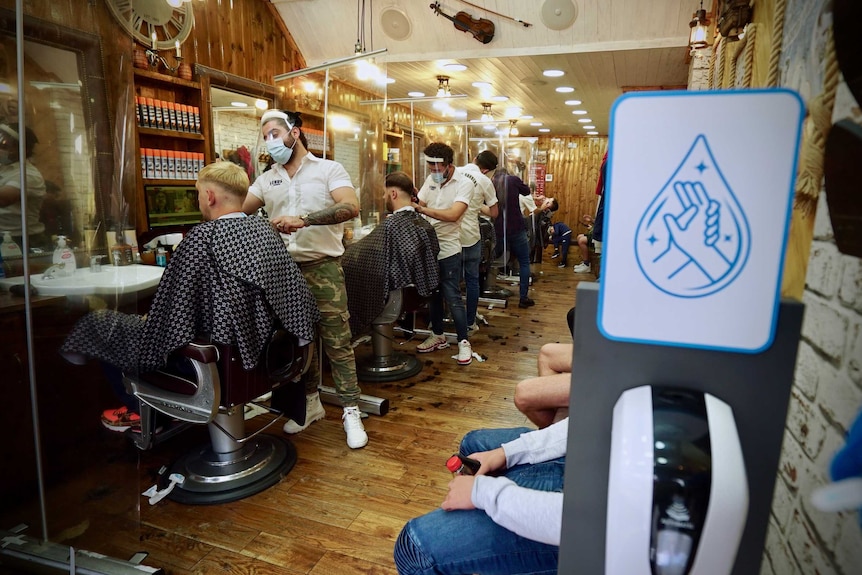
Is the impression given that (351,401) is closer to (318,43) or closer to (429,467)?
(429,467)

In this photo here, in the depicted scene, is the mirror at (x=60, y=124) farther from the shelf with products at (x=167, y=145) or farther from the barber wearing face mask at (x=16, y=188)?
the shelf with products at (x=167, y=145)

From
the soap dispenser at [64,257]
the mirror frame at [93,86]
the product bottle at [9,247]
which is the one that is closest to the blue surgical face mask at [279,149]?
the mirror frame at [93,86]

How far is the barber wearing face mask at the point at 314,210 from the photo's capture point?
95.4 inches

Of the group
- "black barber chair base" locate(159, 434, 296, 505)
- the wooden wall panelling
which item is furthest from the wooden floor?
the wooden wall panelling

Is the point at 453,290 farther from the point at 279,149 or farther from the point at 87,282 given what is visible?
the point at 87,282

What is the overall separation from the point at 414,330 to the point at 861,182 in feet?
12.6

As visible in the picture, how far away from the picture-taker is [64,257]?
1591 millimetres

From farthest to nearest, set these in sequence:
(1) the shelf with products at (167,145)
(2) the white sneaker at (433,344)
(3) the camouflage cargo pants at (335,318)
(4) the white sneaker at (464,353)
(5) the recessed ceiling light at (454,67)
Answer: (5) the recessed ceiling light at (454,67) → (2) the white sneaker at (433,344) → (4) the white sneaker at (464,353) → (1) the shelf with products at (167,145) → (3) the camouflage cargo pants at (335,318)

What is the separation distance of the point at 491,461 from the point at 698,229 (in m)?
0.87

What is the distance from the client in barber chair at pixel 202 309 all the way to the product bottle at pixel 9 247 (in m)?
0.30

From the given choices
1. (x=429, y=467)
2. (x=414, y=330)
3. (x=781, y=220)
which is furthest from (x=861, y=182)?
(x=414, y=330)

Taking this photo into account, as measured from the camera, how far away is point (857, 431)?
1.78ft

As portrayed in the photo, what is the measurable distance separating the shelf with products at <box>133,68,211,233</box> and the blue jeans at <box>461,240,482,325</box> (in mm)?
2109

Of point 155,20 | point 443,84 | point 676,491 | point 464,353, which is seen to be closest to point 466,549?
point 676,491
